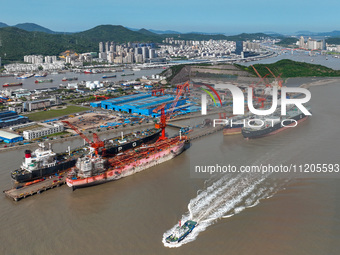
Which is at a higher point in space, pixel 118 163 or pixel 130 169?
pixel 118 163

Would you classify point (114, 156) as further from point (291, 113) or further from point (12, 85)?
point (12, 85)

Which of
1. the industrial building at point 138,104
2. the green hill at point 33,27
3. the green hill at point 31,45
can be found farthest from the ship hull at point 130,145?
the green hill at point 33,27

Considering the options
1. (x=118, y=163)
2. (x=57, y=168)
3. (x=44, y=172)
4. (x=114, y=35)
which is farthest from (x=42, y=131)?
(x=114, y=35)

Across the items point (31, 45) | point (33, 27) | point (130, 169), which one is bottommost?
point (130, 169)

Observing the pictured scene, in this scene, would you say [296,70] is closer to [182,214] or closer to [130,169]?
[130,169]

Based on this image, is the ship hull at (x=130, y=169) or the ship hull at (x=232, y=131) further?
the ship hull at (x=232, y=131)

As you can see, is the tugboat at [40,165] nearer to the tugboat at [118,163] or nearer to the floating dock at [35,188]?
the floating dock at [35,188]

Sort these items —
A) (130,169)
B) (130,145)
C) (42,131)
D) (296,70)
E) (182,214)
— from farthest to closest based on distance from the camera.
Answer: (296,70)
(42,131)
(130,145)
(130,169)
(182,214)

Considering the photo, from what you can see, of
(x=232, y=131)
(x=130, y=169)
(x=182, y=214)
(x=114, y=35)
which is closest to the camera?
(x=182, y=214)

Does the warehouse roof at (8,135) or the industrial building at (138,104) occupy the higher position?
the industrial building at (138,104)
